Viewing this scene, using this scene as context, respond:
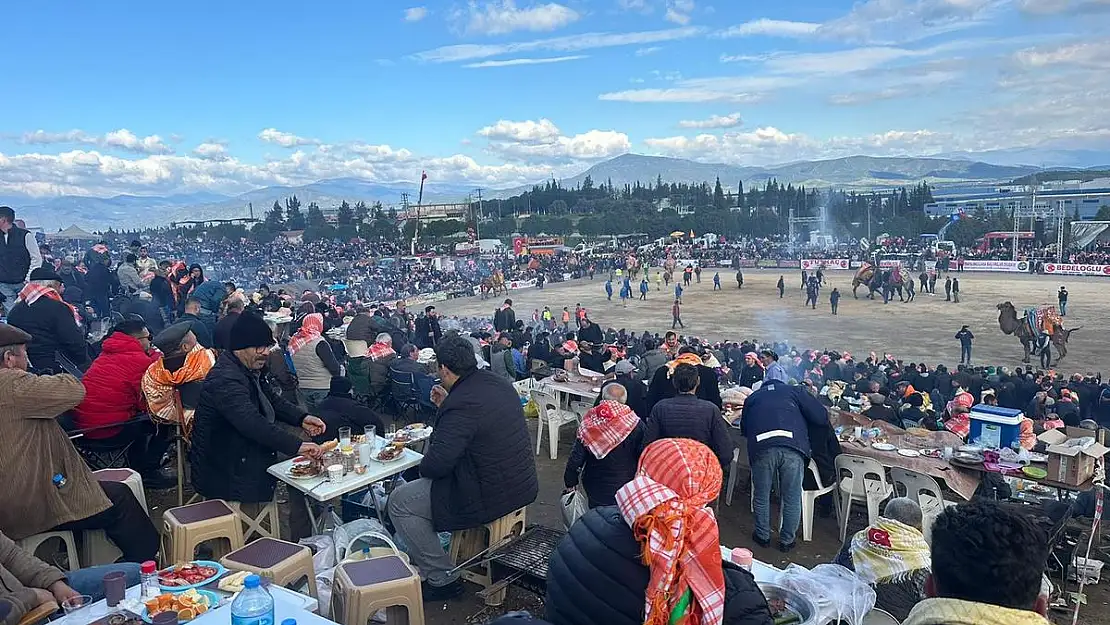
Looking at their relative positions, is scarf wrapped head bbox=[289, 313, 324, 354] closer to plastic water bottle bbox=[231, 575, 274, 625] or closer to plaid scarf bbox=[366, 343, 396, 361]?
plaid scarf bbox=[366, 343, 396, 361]

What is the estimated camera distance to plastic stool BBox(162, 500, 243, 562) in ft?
12.7

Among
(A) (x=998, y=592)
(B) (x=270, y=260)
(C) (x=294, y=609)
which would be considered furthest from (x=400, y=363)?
(B) (x=270, y=260)

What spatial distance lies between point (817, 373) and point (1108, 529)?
7.47m

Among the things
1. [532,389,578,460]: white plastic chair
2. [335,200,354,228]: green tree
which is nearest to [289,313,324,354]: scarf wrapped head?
[532,389,578,460]: white plastic chair

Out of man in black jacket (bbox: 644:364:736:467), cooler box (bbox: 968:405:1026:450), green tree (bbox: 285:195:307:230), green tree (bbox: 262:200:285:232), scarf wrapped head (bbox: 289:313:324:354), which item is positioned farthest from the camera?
green tree (bbox: 285:195:307:230)

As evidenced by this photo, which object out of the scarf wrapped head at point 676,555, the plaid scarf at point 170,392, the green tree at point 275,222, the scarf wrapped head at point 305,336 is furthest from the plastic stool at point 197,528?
the green tree at point 275,222

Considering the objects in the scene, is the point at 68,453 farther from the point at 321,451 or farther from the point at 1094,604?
the point at 1094,604

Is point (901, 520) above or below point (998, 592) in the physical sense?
below

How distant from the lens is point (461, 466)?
4.09 meters

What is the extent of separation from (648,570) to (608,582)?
0.16 metres

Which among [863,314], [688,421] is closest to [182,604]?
[688,421]

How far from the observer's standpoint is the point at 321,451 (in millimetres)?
4551

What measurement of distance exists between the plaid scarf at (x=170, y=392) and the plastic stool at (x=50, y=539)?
1465 millimetres

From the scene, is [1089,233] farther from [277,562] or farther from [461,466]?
[277,562]
